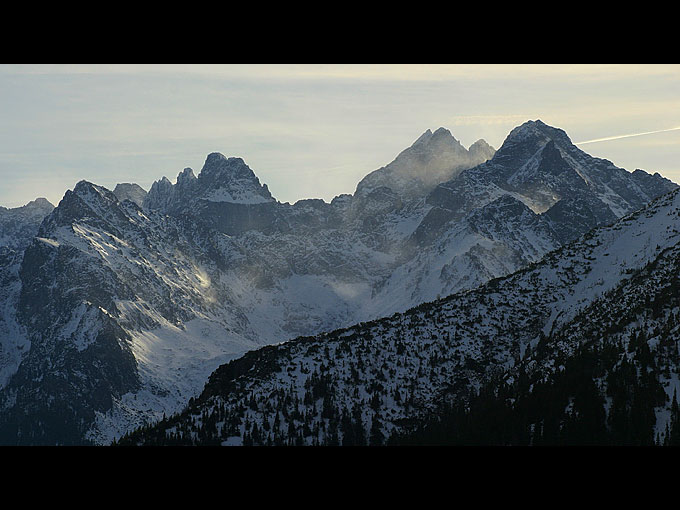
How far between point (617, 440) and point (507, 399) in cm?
2903

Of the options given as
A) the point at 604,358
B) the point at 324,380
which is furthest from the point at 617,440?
the point at 324,380

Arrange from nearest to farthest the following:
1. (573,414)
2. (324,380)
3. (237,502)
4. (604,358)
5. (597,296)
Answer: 1. (237,502)
2. (573,414)
3. (604,358)
4. (324,380)
5. (597,296)

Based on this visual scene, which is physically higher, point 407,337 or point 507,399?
point 407,337

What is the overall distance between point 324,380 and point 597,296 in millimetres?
57502

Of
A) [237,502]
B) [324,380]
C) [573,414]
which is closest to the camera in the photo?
[237,502]
